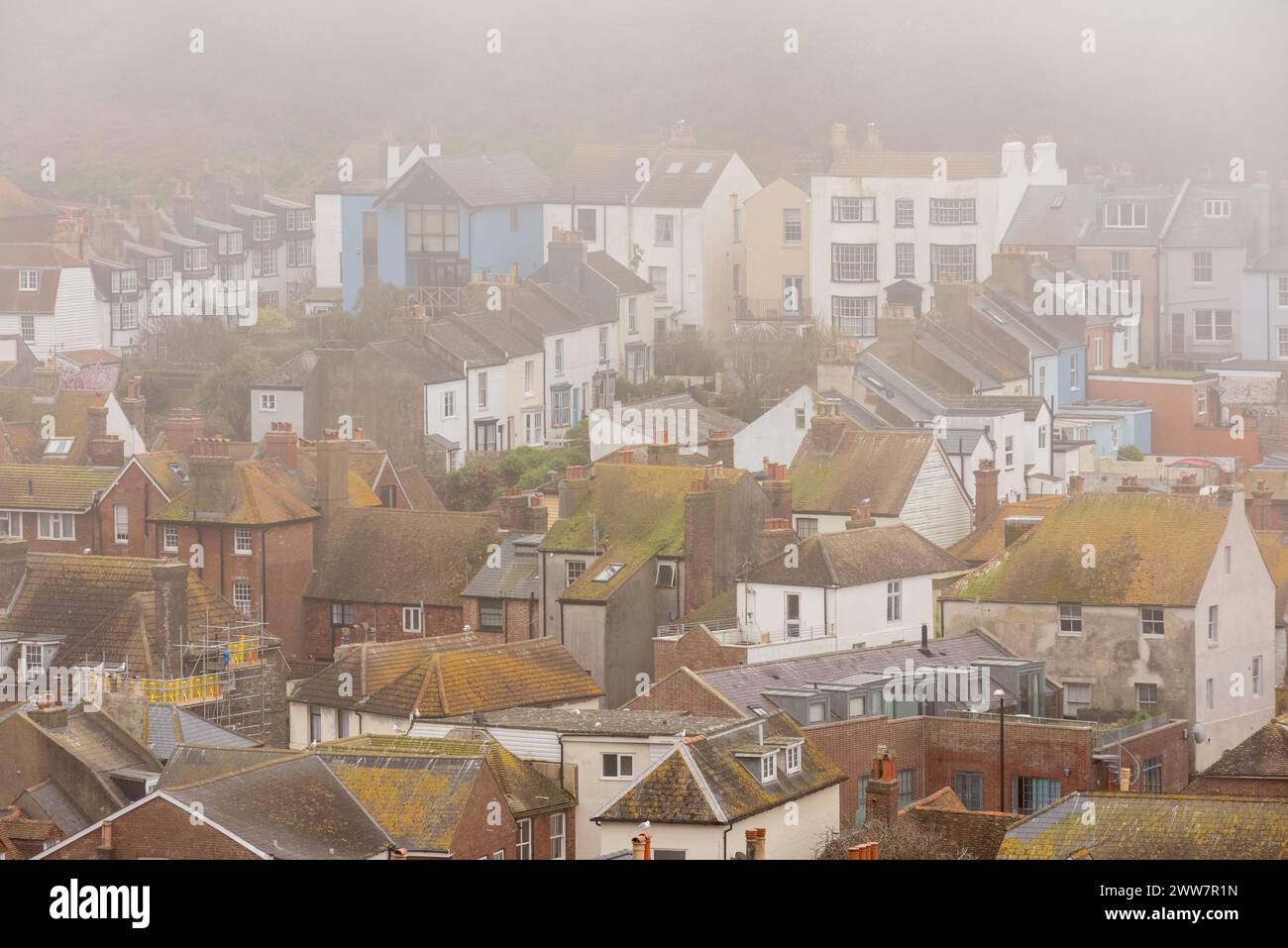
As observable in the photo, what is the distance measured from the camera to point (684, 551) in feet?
122

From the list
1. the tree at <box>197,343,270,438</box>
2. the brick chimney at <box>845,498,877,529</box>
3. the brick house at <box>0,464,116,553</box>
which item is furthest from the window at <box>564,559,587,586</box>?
the tree at <box>197,343,270,438</box>

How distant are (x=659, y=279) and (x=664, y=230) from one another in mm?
1239

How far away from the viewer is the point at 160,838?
2319 cm

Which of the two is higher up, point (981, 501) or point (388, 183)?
point (388, 183)

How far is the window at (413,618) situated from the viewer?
4038 cm

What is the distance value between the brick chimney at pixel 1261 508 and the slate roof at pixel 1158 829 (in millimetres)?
18958

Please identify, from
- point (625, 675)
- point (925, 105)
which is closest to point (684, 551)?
point (625, 675)

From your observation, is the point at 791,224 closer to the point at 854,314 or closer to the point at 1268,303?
the point at 854,314

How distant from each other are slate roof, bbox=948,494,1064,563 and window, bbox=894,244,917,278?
17.9m

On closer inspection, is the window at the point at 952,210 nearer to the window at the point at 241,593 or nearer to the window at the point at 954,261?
the window at the point at 954,261

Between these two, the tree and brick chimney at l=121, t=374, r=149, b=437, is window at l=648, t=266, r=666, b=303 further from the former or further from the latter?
brick chimney at l=121, t=374, r=149, b=437

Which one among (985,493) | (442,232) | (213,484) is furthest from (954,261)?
(213,484)
